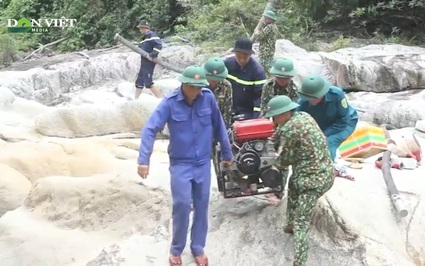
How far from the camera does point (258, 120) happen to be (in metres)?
4.77

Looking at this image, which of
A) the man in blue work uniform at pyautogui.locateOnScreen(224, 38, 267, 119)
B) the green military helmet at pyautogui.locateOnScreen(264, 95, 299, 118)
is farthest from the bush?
the green military helmet at pyautogui.locateOnScreen(264, 95, 299, 118)

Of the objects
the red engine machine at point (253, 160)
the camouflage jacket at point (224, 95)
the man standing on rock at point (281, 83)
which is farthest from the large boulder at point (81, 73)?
the red engine machine at point (253, 160)

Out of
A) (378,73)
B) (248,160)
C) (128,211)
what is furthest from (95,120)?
(378,73)

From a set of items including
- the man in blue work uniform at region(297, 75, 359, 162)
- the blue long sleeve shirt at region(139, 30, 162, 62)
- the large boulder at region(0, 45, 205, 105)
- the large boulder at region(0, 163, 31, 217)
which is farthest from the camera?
the large boulder at region(0, 45, 205, 105)

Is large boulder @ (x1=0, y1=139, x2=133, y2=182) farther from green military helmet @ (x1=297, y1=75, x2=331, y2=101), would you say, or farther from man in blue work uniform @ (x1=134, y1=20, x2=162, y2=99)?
man in blue work uniform @ (x1=134, y1=20, x2=162, y2=99)

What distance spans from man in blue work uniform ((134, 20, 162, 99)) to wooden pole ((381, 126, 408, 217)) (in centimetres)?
495

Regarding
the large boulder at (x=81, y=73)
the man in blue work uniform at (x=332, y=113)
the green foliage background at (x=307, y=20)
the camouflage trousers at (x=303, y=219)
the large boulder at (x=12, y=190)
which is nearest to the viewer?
the camouflage trousers at (x=303, y=219)

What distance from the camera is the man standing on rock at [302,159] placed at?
4.23 metres

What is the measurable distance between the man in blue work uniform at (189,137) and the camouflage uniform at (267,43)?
489cm

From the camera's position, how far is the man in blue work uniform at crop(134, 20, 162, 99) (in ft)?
32.4

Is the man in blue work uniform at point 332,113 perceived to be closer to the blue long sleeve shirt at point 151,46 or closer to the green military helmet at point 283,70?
the green military helmet at point 283,70

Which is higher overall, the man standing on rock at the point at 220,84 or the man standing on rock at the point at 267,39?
the man standing on rock at the point at 220,84

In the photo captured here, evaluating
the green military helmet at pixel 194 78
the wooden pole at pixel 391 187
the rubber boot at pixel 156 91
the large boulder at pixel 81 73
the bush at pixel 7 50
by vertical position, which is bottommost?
the bush at pixel 7 50

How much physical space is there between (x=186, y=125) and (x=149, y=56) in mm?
5683
